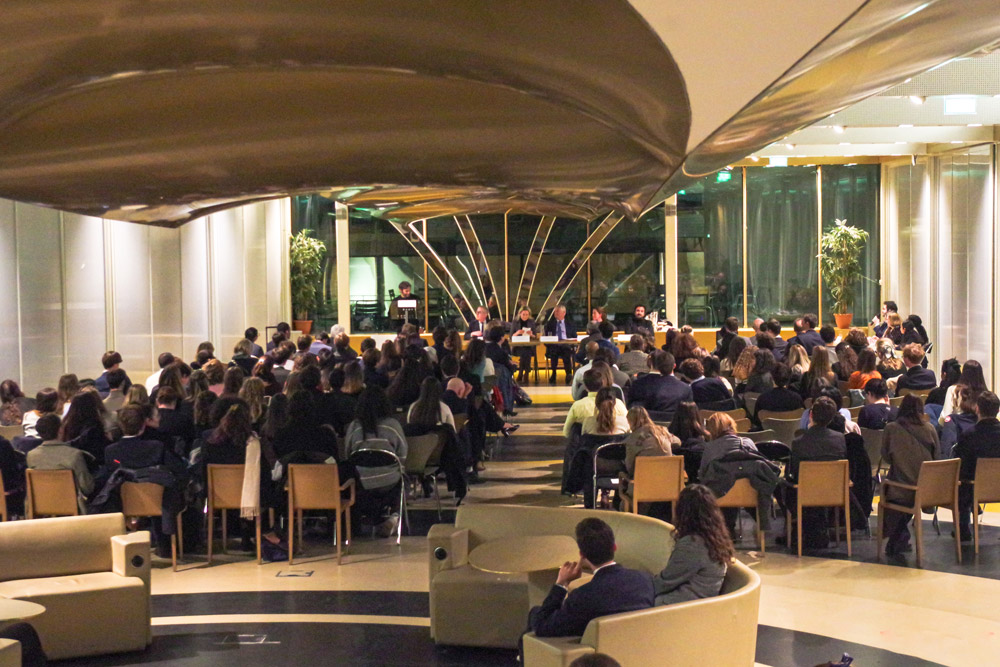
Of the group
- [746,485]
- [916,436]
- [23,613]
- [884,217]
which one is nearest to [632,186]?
[746,485]

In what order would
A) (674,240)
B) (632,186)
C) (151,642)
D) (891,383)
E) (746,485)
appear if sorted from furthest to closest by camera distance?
(674,240), (891,383), (746,485), (632,186), (151,642)

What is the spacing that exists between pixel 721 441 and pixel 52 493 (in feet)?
14.7

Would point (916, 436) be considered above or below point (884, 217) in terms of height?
below

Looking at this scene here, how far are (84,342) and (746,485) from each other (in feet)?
27.1

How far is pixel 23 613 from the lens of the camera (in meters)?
4.15

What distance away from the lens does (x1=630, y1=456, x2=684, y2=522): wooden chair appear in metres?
7.63

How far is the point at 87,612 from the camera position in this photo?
561cm

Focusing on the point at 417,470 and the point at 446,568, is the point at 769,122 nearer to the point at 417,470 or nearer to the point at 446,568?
the point at 446,568

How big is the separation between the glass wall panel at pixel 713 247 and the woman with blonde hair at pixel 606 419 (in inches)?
564

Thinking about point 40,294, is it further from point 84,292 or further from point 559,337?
point 559,337

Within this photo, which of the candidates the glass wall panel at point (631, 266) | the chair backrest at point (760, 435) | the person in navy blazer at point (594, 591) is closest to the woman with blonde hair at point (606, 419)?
the chair backrest at point (760, 435)

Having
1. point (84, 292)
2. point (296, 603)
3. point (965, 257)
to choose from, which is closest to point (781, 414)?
point (296, 603)

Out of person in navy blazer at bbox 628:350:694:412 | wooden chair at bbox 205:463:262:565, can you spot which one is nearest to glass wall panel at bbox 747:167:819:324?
person in navy blazer at bbox 628:350:694:412

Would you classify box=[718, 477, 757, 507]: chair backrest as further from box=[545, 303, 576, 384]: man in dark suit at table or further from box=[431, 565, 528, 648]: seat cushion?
box=[545, 303, 576, 384]: man in dark suit at table
